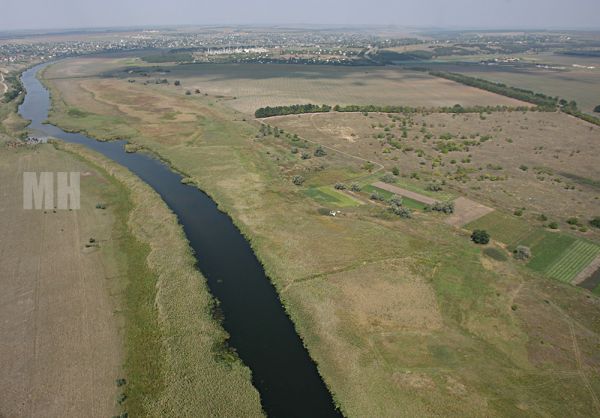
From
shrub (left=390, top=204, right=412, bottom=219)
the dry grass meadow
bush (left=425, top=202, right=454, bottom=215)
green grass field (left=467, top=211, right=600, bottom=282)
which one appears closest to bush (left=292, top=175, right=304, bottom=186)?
the dry grass meadow

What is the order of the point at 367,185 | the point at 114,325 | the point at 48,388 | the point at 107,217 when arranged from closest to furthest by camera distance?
1. the point at 48,388
2. the point at 114,325
3. the point at 107,217
4. the point at 367,185

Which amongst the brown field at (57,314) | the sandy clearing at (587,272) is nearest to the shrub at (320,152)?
the brown field at (57,314)

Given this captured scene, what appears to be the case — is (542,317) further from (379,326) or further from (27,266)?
(27,266)

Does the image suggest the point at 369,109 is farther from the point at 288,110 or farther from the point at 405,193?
the point at 405,193

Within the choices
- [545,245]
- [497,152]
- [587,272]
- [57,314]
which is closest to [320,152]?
[497,152]

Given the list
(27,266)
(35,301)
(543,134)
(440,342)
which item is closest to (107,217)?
(27,266)

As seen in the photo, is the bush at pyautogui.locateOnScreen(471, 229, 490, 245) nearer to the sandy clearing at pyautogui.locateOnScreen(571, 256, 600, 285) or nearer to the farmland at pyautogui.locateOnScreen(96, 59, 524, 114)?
the sandy clearing at pyautogui.locateOnScreen(571, 256, 600, 285)

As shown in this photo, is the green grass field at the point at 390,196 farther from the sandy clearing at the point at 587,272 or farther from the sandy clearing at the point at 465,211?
the sandy clearing at the point at 587,272
